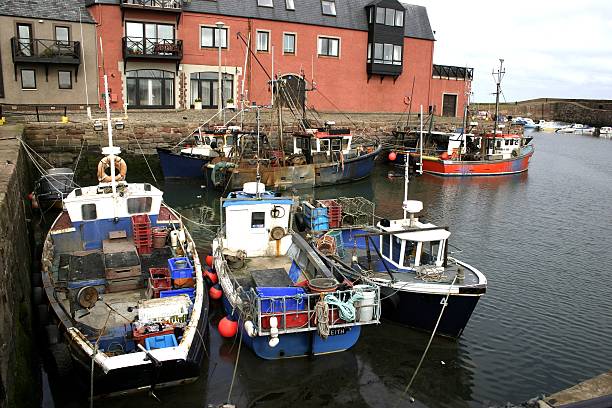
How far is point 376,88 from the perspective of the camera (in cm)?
4397

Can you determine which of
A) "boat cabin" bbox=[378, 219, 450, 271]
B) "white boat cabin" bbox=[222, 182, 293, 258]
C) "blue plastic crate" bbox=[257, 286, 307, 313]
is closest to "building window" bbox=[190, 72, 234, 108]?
"white boat cabin" bbox=[222, 182, 293, 258]

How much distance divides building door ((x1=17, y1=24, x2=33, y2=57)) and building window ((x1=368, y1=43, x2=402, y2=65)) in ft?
82.1

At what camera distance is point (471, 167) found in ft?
121

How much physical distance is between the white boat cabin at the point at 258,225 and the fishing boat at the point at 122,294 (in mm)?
1246

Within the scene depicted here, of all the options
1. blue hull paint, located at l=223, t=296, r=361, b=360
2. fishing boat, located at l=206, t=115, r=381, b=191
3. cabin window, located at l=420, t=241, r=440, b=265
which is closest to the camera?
blue hull paint, located at l=223, t=296, r=361, b=360

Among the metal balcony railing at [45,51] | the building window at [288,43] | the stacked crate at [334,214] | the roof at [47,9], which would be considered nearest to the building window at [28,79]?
the metal balcony railing at [45,51]

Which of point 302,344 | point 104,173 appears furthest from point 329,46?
point 302,344

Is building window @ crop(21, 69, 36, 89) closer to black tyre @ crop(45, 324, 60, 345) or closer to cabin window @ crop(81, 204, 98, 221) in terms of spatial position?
cabin window @ crop(81, 204, 98, 221)

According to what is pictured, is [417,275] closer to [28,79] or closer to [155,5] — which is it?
[155,5]

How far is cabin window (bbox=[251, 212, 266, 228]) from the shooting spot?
1412 cm

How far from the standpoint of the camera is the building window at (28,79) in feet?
105

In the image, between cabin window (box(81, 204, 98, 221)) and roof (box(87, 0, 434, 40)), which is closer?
cabin window (box(81, 204, 98, 221))

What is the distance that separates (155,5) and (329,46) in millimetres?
13680

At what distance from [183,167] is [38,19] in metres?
13.5
